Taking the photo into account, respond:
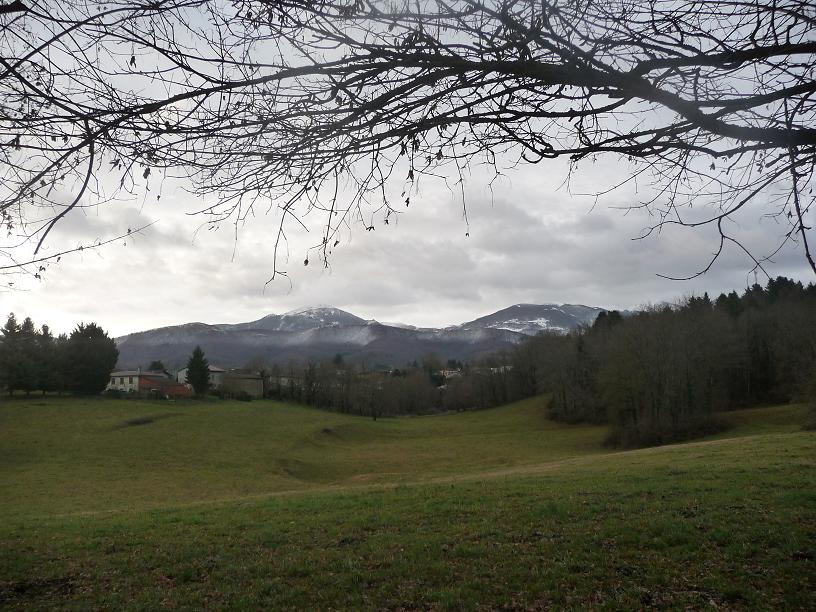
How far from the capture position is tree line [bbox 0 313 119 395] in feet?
Answer: 195

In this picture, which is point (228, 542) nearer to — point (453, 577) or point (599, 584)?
point (453, 577)

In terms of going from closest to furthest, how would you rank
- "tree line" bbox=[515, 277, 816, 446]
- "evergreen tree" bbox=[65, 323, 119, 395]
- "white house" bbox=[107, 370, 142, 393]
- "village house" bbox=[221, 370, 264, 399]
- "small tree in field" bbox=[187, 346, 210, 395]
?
"tree line" bbox=[515, 277, 816, 446], "evergreen tree" bbox=[65, 323, 119, 395], "small tree in field" bbox=[187, 346, 210, 395], "white house" bbox=[107, 370, 142, 393], "village house" bbox=[221, 370, 264, 399]

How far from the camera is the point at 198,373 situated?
80938 millimetres

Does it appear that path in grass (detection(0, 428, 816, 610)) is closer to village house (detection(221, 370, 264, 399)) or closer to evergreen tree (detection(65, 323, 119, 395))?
evergreen tree (detection(65, 323, 119, 395))

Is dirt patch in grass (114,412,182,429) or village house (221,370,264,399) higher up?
village house (221,370,264,399)

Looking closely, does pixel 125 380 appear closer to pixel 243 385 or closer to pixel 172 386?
pixel 172 386

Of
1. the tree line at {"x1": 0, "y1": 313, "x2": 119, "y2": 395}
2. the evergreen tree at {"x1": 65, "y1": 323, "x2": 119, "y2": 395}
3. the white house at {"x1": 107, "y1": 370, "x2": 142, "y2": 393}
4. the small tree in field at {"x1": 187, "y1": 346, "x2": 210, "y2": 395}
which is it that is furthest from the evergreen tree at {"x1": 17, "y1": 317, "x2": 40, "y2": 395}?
the white house at {"x1": 107, "y1": 370, "x2": 142, "y2": 393}

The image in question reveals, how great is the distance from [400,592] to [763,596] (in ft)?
11.6

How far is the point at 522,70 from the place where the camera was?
13.5 ft

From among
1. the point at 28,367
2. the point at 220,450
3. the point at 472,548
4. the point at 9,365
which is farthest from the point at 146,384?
the point at 472,548

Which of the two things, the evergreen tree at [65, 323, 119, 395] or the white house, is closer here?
the evergreen tree at [65, 323, 119, 395]

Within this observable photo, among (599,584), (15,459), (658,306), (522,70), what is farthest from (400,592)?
(658,306)

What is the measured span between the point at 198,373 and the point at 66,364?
1868 centimetres

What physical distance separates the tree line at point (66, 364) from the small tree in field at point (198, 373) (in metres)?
11.8
